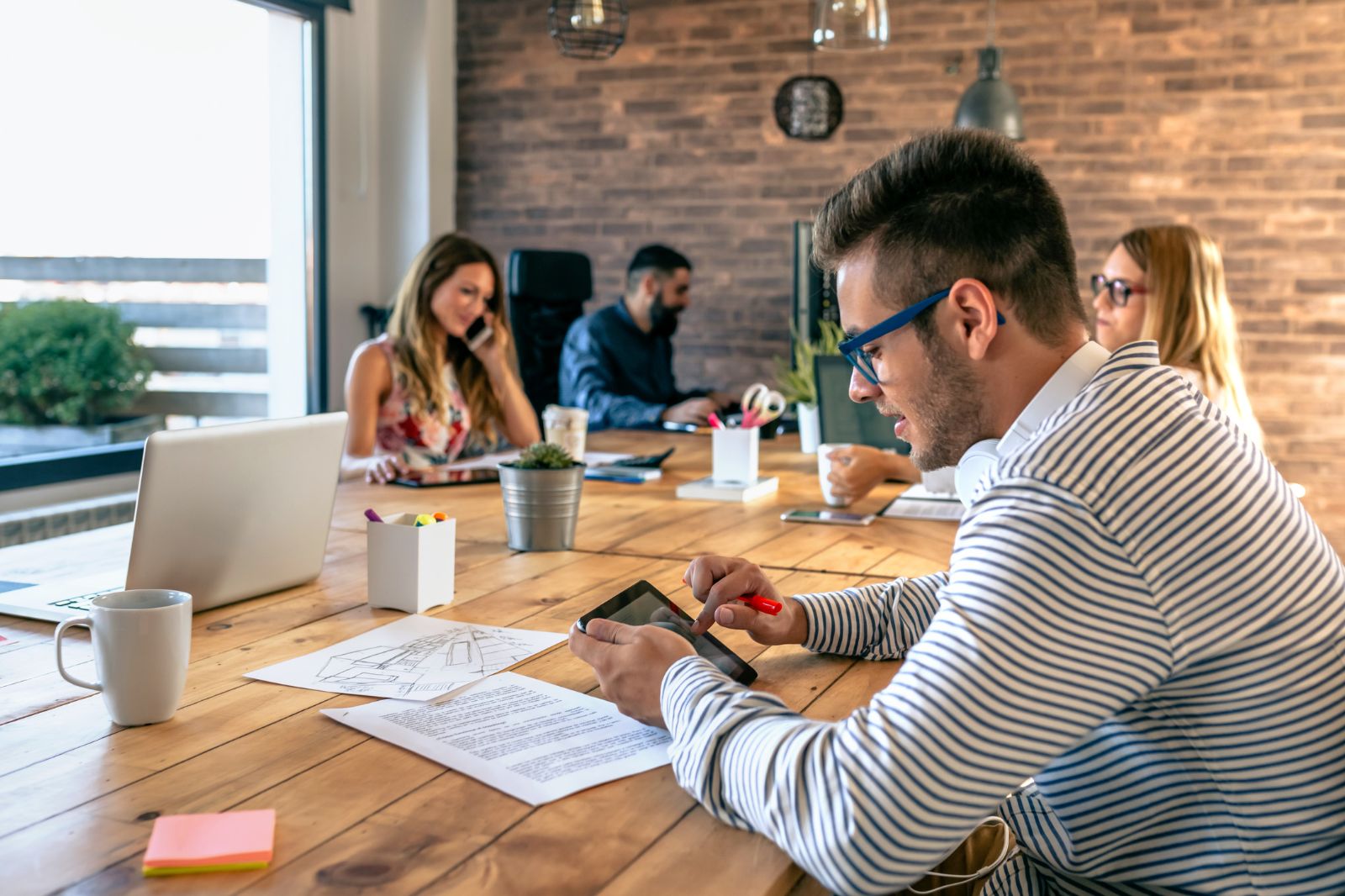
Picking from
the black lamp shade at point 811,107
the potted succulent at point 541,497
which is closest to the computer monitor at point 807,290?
the black lamp shade at point 811,107

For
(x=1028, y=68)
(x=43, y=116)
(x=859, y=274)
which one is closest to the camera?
(x=859, y=274)

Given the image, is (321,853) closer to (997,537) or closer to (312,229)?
(997,537)

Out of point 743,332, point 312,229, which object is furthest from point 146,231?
point 743,332

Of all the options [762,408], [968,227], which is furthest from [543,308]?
[968,227]

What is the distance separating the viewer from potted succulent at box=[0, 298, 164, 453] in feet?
15.2

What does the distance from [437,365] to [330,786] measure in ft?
8.33

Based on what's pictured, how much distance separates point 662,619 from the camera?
4.49 feet

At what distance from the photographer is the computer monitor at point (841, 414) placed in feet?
10.2

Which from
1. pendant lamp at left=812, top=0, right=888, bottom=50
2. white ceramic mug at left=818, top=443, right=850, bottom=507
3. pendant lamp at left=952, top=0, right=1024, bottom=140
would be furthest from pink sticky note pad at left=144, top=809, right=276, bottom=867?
pendant lamp at left=952, top=0, right=1024, bottom=140

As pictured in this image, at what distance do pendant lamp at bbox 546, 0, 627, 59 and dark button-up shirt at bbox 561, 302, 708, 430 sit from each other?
1211mm

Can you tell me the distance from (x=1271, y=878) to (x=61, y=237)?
4.79 m

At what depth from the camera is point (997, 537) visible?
90 cm

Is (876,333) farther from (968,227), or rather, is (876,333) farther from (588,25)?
(588,25)

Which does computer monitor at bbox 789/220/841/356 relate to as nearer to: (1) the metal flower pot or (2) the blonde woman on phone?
(2) the blonde woman on phone
